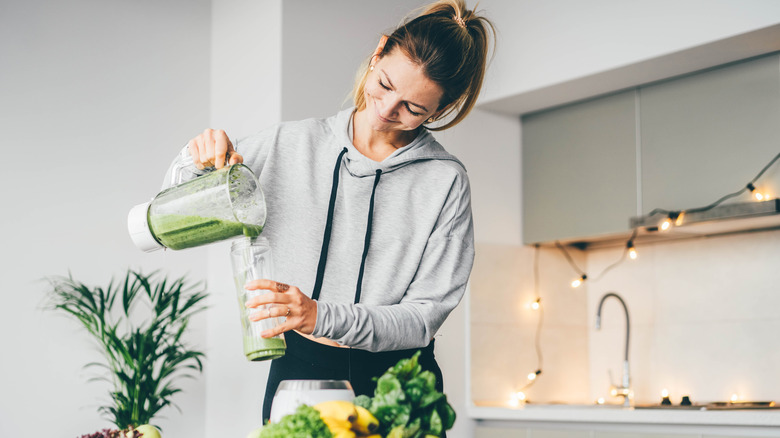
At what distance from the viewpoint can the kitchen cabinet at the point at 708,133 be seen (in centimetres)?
309

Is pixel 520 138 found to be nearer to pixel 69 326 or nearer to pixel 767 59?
pixel 767 59

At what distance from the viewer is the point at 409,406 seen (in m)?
0.89

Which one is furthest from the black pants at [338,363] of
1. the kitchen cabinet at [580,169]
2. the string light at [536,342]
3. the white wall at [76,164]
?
the string light at [536,342]

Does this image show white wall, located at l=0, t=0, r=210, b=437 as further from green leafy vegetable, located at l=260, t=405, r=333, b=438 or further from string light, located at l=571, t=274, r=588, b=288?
green leafy vegetable, located at l=260, t=405, r=333, b=438

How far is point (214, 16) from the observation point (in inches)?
152

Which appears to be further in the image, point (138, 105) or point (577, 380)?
point (577, 380)

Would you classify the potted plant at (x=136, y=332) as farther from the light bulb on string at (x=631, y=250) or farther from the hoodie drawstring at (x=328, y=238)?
the light bulb on string at (x=631, y=250)

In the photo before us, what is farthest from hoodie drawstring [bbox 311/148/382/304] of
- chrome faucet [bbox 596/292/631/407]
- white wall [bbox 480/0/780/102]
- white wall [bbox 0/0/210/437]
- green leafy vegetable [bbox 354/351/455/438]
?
chrome faucet [bbox 596/292/631/407]

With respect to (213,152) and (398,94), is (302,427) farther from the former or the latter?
(398,94)

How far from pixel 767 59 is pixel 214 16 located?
2.38 meters

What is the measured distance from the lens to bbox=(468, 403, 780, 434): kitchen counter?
273cm

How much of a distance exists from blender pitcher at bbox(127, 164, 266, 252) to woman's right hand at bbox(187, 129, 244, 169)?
0.07 m

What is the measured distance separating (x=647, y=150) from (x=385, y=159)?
2.15 meters

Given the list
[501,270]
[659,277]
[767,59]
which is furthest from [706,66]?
[501,270]
